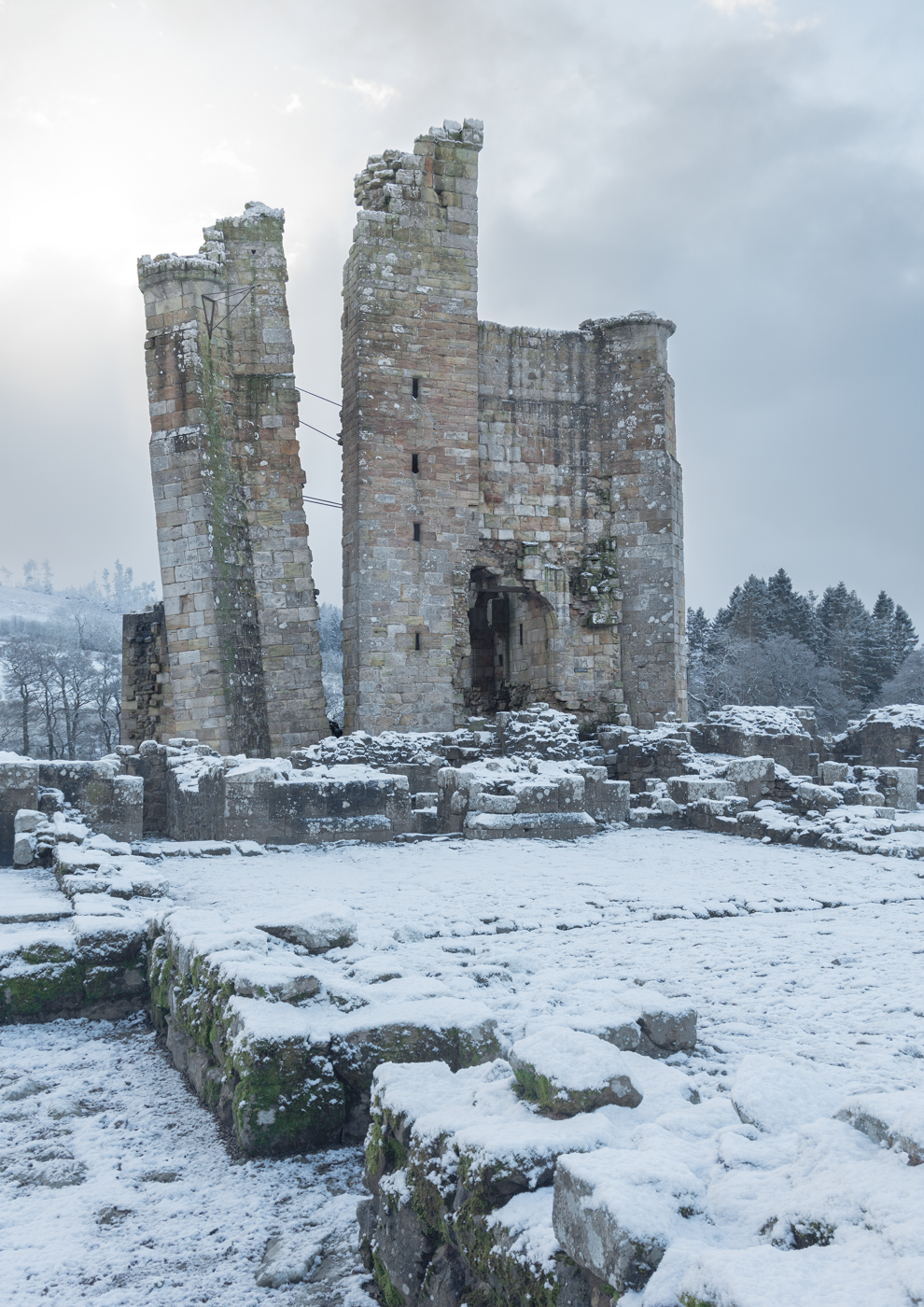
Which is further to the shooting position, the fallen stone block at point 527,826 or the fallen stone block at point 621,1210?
the fallen stone block at point 527,826

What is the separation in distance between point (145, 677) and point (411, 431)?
20.5ft

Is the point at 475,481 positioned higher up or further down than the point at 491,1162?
higher up

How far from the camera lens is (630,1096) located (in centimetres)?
271

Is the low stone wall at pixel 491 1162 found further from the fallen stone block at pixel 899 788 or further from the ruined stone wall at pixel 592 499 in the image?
the ruined stone wall at pixel 592 499

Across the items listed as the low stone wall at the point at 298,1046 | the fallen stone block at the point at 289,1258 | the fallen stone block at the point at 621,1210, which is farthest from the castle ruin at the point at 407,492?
the fallen stone block at the point at 621,1210

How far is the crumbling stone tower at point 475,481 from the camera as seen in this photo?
688 inches

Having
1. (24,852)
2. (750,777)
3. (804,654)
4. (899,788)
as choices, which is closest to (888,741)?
(899,788)

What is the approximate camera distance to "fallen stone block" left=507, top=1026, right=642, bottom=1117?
2.62 meters

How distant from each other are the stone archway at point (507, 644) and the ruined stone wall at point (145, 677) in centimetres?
544

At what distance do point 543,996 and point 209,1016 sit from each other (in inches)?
55.1

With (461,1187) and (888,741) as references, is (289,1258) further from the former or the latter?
(888,741)

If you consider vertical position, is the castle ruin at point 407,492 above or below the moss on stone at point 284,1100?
above

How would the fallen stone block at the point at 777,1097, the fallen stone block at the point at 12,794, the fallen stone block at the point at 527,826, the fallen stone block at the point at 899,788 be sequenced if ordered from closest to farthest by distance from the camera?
the fallen stone block at the point at 777,1097
the fallen stone block at the point at 12,794
the fallen stone block at the point at 527,826
the fallen stone block at the point at 899,788

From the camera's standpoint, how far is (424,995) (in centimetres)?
409
